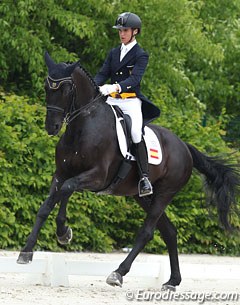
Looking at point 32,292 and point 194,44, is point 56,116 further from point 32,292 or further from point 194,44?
point 194,44

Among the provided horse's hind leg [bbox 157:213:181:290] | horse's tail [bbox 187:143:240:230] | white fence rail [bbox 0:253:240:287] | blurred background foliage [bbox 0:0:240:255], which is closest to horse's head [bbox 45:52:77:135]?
white fence rail [bbox 0:253:240:287]

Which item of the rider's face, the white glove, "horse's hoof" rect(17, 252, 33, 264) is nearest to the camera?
"horse's hoof" rect(17, 252, 33, 264)

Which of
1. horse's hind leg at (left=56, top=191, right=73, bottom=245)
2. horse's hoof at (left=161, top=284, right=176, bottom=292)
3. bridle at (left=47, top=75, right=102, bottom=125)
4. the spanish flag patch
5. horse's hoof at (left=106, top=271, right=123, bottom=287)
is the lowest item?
horse's hoof at (left=161, top=284, right=176, bottom=292)

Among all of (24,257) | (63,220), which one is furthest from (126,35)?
(24,257)

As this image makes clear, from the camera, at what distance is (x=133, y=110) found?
32.9 ft

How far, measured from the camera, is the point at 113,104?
32.9ft

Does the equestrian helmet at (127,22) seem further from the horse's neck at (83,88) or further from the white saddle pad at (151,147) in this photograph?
the white saddle pad at (151,147)

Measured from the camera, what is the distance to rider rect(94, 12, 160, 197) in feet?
32.0

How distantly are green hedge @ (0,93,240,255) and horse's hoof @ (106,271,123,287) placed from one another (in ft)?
11.4

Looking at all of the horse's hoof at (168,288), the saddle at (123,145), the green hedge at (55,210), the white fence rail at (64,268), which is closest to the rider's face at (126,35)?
the saddle at (123,145)

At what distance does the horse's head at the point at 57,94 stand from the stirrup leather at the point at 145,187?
1335mm

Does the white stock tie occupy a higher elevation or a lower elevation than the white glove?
higher

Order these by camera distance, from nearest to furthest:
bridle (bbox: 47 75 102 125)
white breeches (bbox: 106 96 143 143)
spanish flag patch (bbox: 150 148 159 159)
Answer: bridle (bbox: 47 75 102 125)
white breeches (bbox: 106 96 143 143)
spanish flag patch (bbox: 150 148 159 159)

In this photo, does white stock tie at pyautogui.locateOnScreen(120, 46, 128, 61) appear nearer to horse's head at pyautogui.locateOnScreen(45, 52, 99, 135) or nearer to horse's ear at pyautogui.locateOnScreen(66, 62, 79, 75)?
horse's head at pyautogui.locateOnScreen(45, 52, 99, 135)
